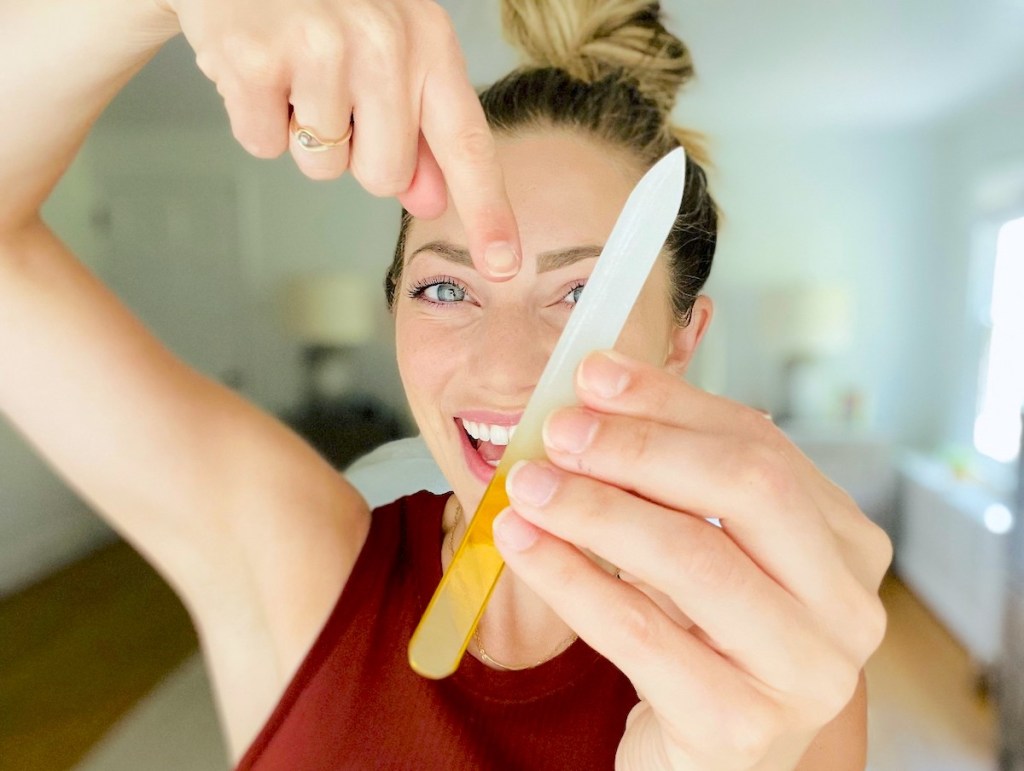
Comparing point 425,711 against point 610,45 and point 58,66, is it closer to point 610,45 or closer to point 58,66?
point 58,66

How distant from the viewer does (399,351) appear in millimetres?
661

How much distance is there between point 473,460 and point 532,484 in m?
0.31

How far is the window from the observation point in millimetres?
683

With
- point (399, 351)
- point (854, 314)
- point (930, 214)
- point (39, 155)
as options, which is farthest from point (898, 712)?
point (39, 155)

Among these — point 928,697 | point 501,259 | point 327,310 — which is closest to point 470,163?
point 501,259

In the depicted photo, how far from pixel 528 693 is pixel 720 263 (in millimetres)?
472

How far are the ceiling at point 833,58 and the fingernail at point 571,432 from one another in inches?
20.9

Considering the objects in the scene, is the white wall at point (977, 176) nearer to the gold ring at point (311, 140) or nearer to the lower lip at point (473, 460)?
the lower lip at point (473, 460)

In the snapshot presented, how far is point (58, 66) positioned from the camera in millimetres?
452

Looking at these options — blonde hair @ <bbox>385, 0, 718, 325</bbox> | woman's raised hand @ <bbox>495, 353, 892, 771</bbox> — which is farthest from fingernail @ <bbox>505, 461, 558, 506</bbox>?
blonde hair @ <bbox>385, 0, 718, 325</bbox>

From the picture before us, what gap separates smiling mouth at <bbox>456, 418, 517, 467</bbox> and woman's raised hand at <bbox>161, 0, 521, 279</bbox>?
0.91 ft

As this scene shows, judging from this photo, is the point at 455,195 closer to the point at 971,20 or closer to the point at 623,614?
the point at 623,614

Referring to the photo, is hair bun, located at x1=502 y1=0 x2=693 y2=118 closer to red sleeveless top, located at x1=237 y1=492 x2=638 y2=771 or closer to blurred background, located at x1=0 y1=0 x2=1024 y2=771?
blurred background, located at x1=0 y1=0 x2=1024 y2=771

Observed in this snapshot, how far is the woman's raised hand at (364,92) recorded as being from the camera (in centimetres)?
30
